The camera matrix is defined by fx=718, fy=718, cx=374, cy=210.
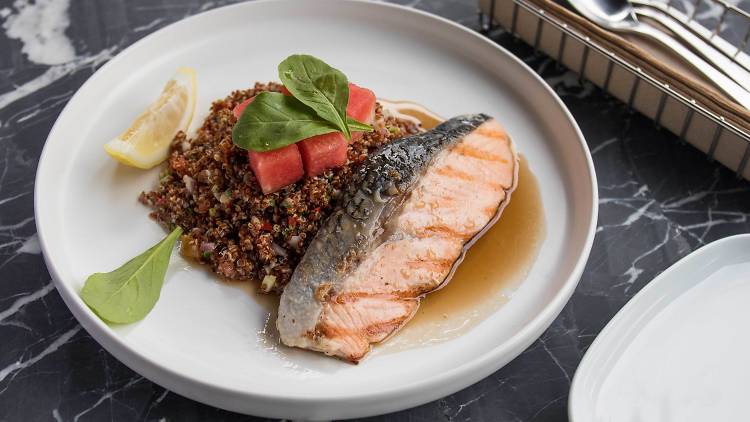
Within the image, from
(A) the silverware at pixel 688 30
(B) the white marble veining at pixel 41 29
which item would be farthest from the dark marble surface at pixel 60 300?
(A) the silverware at pixel 688 30

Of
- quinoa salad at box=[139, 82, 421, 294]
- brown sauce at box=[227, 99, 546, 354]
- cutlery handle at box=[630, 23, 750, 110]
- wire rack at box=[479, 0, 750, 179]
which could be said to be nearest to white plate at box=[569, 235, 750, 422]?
brown sauce at box=[227, 99, 546, 354]

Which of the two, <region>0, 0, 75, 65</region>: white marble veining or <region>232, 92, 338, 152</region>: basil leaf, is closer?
<region>232, 92, 338, 152</region>: basil leaf

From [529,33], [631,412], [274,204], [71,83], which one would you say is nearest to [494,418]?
[631,412]

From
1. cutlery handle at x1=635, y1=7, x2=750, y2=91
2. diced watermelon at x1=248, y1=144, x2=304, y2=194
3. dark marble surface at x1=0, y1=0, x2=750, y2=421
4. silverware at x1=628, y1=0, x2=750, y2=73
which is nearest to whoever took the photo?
dark marble surface at x1=0, y1=0, x2=750, y2=421

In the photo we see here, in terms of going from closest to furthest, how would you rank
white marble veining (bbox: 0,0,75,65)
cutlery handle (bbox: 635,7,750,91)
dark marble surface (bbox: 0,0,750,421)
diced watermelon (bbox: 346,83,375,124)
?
dark marble surface (bbox: 0,0,750,421)
diced watermelon (bbox: 346,83,375,124)
cutlery handle (bbox: 635,7,750,91)
white marble veining (bbox: 0,0,75,65)

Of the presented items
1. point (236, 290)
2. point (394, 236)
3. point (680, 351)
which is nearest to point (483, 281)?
point (394, 236)

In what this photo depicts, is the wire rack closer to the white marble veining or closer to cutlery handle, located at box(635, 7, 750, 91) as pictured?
cutlery handle, located at box(635, 7, 750, 91)
